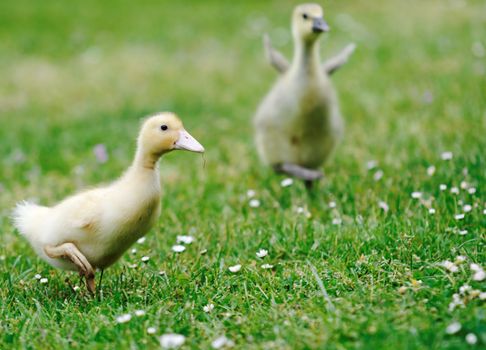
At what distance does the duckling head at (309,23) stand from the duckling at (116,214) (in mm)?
2020

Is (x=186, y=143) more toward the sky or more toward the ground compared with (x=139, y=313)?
more toward the sky

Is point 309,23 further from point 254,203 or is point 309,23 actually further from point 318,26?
point 254,203

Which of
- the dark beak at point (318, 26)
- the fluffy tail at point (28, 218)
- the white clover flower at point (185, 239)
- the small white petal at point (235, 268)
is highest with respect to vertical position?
the dark beak at point (318, 26)

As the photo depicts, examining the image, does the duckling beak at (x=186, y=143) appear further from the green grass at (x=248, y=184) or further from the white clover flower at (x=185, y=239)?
the white clover flower at (x=185, y=239)

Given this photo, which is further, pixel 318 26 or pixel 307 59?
pixel 307 59

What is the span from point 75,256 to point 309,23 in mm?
2825

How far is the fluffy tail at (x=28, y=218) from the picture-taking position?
4.32 meters

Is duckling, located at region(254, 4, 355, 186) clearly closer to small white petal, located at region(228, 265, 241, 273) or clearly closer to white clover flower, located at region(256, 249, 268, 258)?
white clover flower, located at region(256, 249, 268, 258)

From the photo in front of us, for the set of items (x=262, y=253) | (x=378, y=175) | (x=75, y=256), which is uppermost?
(x=75, y=256)

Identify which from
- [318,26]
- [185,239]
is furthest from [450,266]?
[318,26]

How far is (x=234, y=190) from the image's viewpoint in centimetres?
629

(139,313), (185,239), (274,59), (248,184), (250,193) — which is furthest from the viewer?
(248,184)

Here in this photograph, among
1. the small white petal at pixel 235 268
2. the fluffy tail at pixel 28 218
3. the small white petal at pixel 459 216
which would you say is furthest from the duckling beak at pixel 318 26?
the fluffy tail at pixel 28 218

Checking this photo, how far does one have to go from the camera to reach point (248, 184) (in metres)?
6.43
